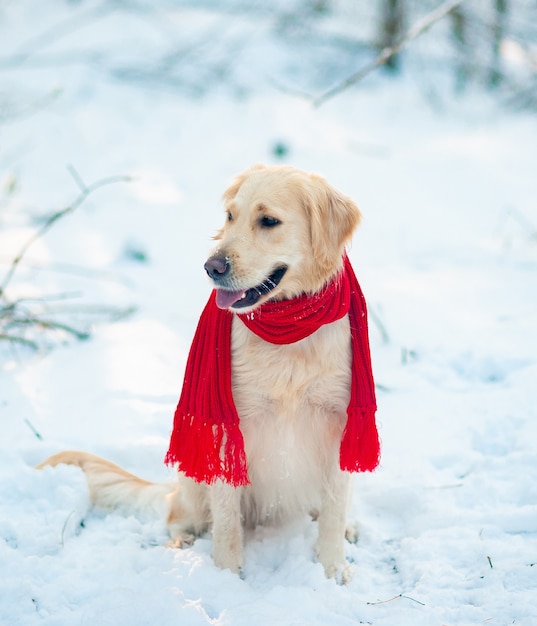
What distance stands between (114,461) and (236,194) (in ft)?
4.87

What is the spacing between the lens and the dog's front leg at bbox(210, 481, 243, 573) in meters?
2.46

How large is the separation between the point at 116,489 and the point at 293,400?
37.5 inches

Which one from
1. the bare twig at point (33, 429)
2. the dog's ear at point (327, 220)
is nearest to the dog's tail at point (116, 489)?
the bare twig at point (33, 429)

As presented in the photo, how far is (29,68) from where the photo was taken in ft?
26.7

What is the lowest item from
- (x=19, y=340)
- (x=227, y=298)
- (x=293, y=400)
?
(x=19, y=340)

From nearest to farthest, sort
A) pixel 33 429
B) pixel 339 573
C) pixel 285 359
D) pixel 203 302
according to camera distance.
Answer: pixel 285 359, pixel 339 573, pixel 33 429, pixel 203 302

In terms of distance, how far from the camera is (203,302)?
15.4 feet

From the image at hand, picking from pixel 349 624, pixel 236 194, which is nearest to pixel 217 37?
pixel 236 194

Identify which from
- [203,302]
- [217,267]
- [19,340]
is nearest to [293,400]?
[217,267]

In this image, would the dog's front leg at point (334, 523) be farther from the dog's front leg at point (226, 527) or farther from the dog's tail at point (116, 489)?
the dog's tail at point (116, 489)

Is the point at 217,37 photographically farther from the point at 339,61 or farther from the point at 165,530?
the point at 165,530

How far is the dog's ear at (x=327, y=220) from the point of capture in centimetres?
234

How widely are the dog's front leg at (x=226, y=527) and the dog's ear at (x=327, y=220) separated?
3.09 feet

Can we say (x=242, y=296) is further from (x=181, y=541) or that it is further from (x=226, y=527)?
(x=181, y=541)
